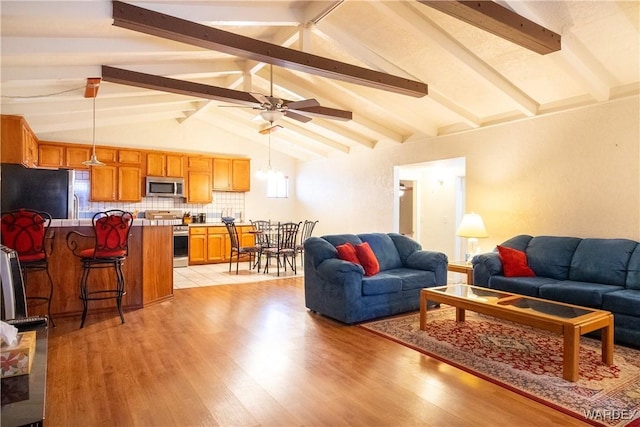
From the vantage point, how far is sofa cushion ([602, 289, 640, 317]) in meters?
3.27

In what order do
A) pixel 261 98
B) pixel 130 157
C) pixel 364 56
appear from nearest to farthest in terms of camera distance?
pixel 261 98 < pixel 364 56 < pixel 130 157

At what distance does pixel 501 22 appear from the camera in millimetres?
2924

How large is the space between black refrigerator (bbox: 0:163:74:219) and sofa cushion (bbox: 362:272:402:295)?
181 inches

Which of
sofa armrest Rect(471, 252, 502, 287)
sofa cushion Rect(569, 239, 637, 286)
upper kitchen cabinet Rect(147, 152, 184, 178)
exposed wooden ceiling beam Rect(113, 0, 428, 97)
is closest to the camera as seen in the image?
exposed wooden ceiling beam Rect(113, 0, 428, 97)

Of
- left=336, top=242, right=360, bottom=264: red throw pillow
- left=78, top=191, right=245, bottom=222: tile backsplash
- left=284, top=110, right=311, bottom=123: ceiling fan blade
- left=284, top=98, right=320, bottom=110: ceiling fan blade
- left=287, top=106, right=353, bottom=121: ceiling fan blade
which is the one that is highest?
left=287, top=106, right=353, bottom=121: ceiling fan blade

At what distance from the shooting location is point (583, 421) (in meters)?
2.13

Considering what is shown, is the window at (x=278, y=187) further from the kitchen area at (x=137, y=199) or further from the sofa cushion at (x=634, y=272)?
the sofa cushion at (x=634, y=272)

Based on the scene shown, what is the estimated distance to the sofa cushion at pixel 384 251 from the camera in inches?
189

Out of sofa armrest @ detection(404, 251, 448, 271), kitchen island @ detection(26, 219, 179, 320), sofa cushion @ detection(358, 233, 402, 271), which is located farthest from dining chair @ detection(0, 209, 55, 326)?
sofa armrest @ detection(404, 251, 448, 271)

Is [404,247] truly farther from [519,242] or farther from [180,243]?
[180,243]

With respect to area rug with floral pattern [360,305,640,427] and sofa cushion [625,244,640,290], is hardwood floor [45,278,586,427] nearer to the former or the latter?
area rug with floral pattern [360,305,640,427]

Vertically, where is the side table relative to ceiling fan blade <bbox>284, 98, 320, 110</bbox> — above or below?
below

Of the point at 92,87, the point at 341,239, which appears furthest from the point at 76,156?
the point at 341,239

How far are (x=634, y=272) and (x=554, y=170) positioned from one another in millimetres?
1621
